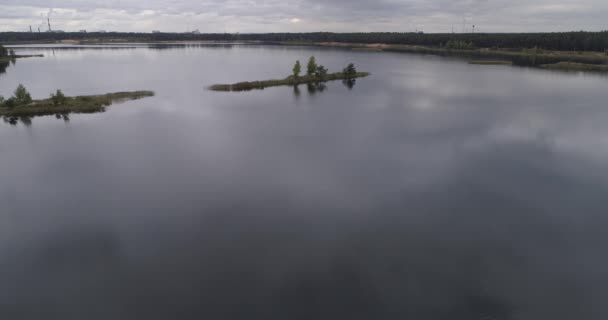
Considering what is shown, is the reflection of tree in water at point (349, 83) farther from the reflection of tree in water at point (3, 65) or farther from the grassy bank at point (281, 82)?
the reflection of tree in water at point (3, 65)

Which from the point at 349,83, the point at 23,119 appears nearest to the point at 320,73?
the point at 349,83

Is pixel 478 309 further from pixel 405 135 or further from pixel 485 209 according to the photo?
pixel 405 135

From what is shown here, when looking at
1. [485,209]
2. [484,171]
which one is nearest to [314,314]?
[485,209]

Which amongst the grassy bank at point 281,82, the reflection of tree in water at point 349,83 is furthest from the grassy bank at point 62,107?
the reflection of tree in water at point 349,83

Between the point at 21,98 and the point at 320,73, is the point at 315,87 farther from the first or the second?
the point at 21,98

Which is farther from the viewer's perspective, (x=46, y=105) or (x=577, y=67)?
(x=577, y=67)

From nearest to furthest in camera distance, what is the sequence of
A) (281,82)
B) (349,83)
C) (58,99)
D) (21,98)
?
(21,98) → (58,99) → (281,82) → (349,83)
